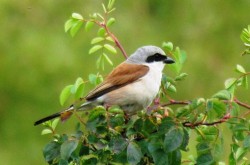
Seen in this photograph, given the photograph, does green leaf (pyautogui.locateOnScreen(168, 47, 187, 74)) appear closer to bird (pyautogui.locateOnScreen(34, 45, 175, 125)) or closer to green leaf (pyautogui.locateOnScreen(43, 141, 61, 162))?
bird (pyautogui.locateOnScreen(34, 45, 175, 125))

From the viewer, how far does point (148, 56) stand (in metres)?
4.91

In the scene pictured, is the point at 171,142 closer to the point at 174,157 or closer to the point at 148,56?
the point at 174,157

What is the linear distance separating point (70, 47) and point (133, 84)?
18.3ft

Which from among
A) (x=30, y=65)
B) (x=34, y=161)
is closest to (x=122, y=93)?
(x=34, y=161)

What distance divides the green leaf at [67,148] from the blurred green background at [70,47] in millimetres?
5847

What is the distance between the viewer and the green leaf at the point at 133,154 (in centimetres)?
362

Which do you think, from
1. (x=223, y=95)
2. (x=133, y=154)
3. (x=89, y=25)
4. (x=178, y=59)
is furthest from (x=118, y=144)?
(x=89, y=25)

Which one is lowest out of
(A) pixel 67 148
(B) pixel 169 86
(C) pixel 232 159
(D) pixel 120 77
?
(C) pixel 232 159

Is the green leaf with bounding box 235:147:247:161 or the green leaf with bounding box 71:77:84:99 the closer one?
the green leaf with bounding box 235:147:247:161

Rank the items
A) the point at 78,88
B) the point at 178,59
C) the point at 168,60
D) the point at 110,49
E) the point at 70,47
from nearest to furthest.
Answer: the point at 78,88
the point at 178,59
the point at 110,49
the point at 168,60
the point at 70,47

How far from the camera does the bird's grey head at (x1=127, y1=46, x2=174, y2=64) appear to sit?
4812 millimetres

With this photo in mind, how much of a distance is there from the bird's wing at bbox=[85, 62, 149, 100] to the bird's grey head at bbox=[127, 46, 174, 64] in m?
0.06

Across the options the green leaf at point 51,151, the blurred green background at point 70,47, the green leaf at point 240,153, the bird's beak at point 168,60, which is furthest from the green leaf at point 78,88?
the blurred green background at point 70,47

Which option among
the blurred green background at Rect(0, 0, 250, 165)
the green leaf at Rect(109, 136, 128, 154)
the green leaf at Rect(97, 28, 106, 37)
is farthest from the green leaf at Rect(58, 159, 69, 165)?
the blurred green background at Rect(0, 0, 250, 165)
